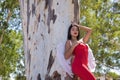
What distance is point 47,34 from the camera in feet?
13.7

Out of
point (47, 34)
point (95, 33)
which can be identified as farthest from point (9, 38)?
point (47, 34)

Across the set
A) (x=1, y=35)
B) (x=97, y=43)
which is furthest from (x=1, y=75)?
(x=97, y=43)

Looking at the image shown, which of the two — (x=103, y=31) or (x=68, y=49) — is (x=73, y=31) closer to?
(x=68, y=49)

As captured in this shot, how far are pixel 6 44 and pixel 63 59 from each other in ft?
32.0

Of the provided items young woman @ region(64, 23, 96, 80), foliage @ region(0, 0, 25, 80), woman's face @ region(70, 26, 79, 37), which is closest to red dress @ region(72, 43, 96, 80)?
young woman @ region(64, 23, 96, 80)

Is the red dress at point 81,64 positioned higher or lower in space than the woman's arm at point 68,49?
lower

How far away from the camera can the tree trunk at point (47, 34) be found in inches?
163

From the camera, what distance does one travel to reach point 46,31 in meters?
4.18

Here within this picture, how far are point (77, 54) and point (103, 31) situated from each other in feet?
31.1

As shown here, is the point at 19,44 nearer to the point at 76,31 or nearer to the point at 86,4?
the point at 86,4

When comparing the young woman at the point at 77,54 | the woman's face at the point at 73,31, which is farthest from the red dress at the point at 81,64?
the woman's face at the point at 73,31

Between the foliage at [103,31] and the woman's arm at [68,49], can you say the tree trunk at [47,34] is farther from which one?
the foliage at [103,31]

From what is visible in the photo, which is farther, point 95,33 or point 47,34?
point 95,33

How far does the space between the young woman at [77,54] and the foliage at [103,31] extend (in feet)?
29.2
